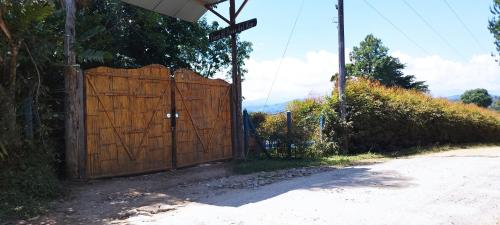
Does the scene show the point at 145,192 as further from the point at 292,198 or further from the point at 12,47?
the point at 12,47

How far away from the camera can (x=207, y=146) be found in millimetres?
12359

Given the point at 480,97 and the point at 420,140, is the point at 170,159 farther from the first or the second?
the point at 480,97

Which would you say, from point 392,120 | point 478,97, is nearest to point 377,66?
point 478,97

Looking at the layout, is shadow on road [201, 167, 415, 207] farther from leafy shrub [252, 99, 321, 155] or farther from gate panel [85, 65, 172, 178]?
A: leafy shrub [252, 99, 321, 155]

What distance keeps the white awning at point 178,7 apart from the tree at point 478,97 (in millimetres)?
55865

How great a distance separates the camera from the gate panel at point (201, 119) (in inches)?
452

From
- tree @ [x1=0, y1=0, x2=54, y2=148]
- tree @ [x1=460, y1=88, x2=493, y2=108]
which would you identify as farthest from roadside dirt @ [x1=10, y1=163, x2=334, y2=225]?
tree @ [x1=460, y1=88, x2=493, y2=108]

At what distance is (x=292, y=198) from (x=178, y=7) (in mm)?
6559

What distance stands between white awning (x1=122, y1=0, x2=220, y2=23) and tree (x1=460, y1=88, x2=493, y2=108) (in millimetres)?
55865

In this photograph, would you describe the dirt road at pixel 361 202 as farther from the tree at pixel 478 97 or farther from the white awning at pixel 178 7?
the tree at pixel 478 97

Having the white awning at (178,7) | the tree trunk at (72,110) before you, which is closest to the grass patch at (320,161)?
the tree trunk at (72,110)

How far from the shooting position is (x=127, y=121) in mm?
10016

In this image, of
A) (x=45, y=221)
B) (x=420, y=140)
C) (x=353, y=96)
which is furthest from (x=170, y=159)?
(x=420, y=140)

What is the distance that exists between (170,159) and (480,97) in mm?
60675
